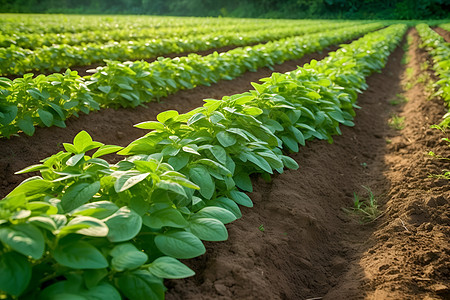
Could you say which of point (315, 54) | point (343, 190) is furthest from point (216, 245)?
point (315, 54)

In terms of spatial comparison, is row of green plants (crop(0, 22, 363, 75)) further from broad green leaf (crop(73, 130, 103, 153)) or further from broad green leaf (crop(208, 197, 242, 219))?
broad green leaf (crop(208, 197, 242, 219))

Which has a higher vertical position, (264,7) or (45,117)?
(264,7)

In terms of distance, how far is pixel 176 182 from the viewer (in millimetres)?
1715

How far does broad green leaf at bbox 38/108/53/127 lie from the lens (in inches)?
152

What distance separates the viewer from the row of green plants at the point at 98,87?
373cm

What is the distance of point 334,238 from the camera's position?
8.81ft

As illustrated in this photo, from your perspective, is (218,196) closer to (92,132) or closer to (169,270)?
(169,270)

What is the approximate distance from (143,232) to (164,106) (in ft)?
13.8

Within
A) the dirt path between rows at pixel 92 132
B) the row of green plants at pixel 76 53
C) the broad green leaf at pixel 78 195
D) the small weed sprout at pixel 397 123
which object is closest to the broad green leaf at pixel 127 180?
the broad green leaf at pixel 78 195

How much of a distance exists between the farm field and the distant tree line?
41029 millimetres

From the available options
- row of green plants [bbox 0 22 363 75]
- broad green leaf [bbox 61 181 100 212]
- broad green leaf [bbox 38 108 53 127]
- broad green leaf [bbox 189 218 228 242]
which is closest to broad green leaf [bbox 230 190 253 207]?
broad green leaf [bbox 189 218 228 242]

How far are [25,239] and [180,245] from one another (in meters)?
0.63

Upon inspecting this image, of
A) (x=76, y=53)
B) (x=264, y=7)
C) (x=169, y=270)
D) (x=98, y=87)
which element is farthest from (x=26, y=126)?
(x=264, y=7)

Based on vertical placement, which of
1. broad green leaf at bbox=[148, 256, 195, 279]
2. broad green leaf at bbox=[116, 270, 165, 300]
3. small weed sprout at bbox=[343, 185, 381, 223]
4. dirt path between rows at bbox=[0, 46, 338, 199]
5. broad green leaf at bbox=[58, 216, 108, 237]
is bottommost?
small weed sprout at bbox=[343, 185, 381, 223]
